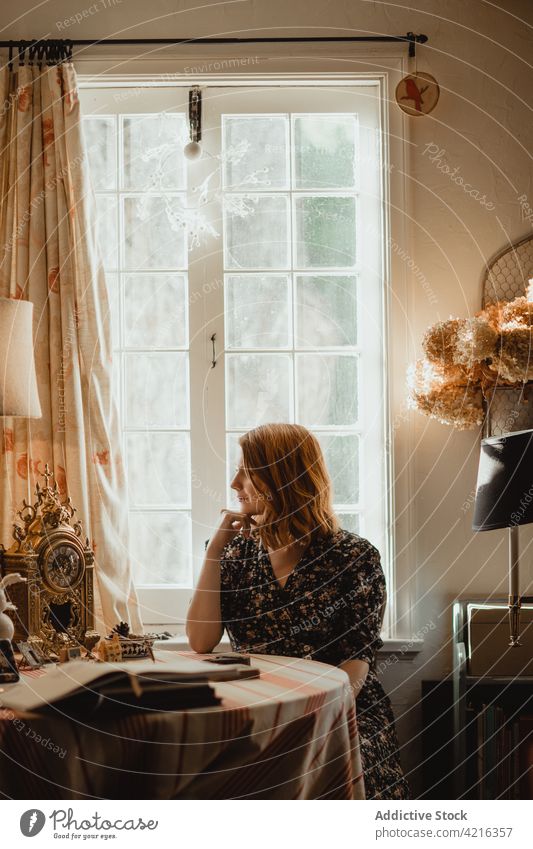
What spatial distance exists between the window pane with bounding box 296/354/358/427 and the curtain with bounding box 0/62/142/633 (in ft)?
2.04

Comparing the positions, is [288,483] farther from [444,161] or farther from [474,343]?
[444,161]

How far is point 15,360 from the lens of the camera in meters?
2.12

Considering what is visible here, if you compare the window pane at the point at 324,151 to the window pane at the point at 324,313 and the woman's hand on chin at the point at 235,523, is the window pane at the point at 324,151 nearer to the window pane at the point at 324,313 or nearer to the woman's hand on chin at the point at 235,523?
the window pane at the point at 324,313

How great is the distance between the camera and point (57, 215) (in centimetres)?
251

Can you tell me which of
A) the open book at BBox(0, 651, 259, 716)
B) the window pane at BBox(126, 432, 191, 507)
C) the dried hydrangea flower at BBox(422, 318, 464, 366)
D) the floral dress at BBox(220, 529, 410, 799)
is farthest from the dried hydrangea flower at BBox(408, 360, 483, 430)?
the open book at BBox(0, 651, 259, 716)

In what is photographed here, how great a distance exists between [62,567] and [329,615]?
673 mm

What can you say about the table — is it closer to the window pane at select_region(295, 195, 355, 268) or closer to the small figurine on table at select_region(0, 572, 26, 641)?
the small figurine on table at select_region(0, 572, 26, 641)

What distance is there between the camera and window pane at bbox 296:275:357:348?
8.80 ft

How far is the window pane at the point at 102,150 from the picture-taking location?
2.69 m

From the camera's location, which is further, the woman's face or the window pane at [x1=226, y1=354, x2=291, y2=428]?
the window pane at [x1=226, y1=354, x2=291, y2=428]

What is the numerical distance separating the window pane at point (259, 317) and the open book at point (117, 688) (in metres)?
1.23

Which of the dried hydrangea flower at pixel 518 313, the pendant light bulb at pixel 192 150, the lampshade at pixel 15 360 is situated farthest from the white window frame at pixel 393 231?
the lampshade at pixel 15 360
